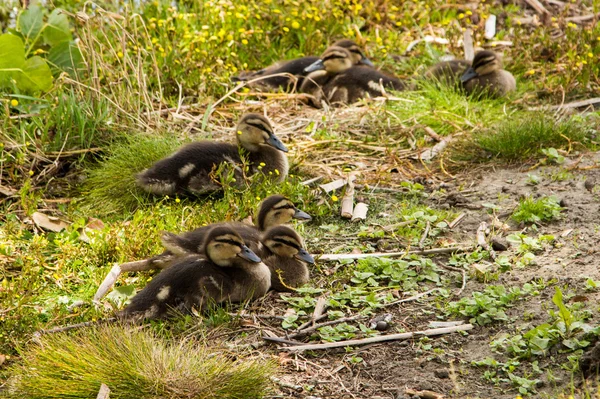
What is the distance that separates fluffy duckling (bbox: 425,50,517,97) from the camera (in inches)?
300

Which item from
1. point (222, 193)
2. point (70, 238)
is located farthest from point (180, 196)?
point (70, 238)

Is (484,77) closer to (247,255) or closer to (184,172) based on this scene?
(184,172)

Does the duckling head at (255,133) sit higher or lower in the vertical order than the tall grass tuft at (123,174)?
higher

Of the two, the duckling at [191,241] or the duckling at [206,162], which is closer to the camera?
the duckling at [191,241]

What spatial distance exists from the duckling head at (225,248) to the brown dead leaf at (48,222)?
1.47 metres

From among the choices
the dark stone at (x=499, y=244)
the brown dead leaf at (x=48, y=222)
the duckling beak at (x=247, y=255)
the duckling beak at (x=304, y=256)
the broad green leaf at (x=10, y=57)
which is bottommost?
the dark stone at (x=499, y=244)

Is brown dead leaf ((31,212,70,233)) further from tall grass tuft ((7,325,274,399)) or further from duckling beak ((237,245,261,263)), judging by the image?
tall grass tuft ((7,325,274,399))

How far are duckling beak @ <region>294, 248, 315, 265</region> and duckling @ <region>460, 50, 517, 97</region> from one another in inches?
125

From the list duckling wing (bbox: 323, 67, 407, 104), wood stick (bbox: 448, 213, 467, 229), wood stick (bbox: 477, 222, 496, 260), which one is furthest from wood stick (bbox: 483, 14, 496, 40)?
wood stick (bbox: 477, 222, 496, 260)

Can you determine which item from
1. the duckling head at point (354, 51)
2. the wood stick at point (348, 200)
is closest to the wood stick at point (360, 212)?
the wood stick at point (348, 200)

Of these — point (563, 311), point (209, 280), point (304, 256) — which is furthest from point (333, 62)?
point (563, 311)

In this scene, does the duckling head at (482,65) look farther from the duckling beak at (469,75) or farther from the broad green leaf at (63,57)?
the broad green leaf at (63,57)

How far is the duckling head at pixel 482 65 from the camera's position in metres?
7.60

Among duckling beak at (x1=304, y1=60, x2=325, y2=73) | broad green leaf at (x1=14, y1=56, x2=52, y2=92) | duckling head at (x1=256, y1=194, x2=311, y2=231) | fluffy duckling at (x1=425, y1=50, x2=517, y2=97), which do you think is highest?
broad green leaf at (x1=14, y1=56, x2=52, y2=92)
